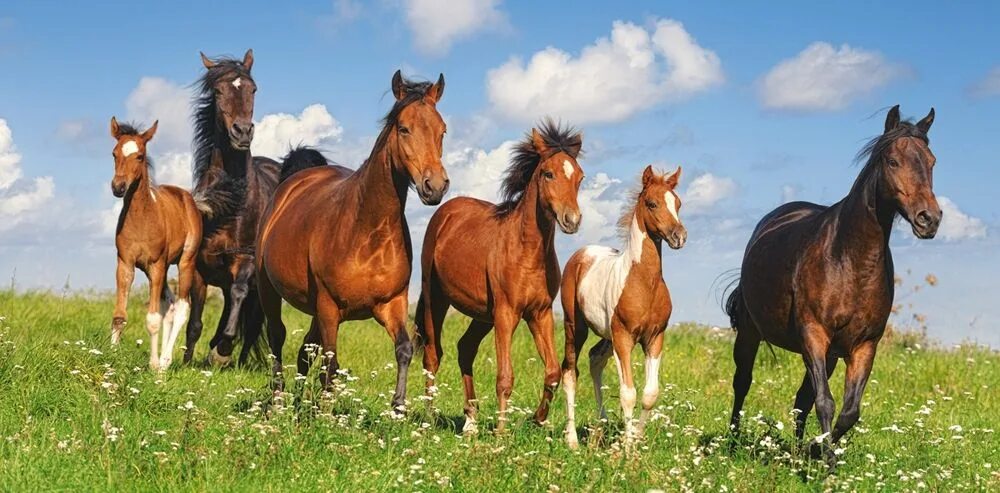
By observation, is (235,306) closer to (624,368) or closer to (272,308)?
(272,308)

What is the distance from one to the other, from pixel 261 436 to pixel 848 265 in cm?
430

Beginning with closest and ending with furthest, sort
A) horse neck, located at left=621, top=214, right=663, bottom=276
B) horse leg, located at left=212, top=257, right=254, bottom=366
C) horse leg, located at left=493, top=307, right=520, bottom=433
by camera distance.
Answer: horse leg, located at left=493, top=307, right=520, bottom=433
horse neck, located at left=621, top=214, right=663, bottom=276
horse leg, located at left=212, top=257, right=254, bottom=366

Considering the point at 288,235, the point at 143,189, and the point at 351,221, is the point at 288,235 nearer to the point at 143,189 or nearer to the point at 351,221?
the point at 351,221

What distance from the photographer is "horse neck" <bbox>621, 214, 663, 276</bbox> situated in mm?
8203

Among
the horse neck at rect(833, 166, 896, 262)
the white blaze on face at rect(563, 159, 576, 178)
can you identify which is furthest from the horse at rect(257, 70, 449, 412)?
the horse neck at rect(833, 166, 896, 262)

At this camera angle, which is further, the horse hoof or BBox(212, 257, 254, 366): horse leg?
the horse hoof

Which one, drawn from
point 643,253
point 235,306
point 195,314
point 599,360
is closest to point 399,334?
point 643,253

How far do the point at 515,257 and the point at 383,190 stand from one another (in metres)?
1.11

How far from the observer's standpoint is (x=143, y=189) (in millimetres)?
11977

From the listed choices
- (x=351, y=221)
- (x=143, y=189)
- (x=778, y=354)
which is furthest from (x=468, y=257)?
(x=778, y=354)

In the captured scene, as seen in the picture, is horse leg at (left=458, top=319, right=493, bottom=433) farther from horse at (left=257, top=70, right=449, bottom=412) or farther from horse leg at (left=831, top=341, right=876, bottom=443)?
horse leg at (left=831, top=341, right=876, bottom=443)

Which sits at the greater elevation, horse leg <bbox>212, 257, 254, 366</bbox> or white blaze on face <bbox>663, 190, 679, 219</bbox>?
white blaze on face <bbox>663, 190, 679, 219</bbox>

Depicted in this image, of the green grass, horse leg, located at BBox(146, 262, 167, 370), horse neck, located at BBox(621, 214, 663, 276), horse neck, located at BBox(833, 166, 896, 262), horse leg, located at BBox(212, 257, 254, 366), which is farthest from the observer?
horse leg, located at BBox(212, 257, 254, 366)

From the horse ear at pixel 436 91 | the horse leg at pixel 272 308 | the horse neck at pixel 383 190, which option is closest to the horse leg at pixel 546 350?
the horse neck at pixel 383 190
